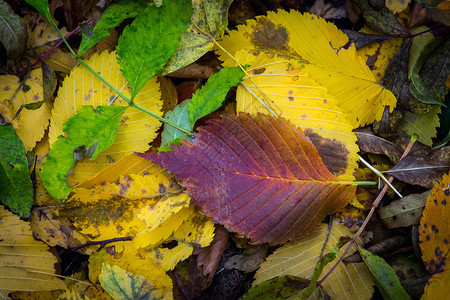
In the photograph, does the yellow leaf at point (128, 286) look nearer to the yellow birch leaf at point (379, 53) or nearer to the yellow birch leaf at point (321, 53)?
the yellow birch leaf at point (321, 53)

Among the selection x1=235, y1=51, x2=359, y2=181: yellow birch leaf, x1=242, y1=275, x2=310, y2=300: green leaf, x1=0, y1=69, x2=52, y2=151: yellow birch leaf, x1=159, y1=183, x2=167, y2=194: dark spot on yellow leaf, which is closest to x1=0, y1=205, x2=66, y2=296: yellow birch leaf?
x1=0, y1=69, x2=52, y2=151: yellow birch leaf

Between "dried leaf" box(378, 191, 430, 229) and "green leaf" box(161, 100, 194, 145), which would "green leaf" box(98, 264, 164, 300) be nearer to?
"green leaf" box(161, 100, 194, 145)

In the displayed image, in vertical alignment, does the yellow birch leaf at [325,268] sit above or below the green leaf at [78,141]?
below

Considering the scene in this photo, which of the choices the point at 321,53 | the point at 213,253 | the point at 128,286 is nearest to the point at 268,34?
the point at 321,53

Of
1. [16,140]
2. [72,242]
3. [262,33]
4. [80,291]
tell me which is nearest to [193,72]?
[262,33]

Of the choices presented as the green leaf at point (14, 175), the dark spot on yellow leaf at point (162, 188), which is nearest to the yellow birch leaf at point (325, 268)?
the dark spot on yellow leaf at point (162, 188)
